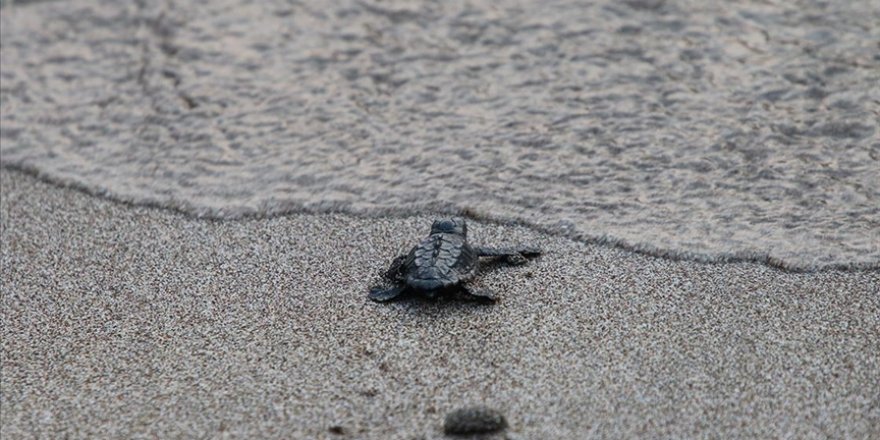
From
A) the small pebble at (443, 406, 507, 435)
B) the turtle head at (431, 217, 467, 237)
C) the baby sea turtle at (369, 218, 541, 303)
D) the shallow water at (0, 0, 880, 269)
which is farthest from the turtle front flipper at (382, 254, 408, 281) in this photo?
the small pebble at (443, 406, 507, 435)

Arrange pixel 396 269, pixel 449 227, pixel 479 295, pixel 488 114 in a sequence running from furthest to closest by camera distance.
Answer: pixel 488 114
pixel 449 227
pixel 396 269
pixel 479 295

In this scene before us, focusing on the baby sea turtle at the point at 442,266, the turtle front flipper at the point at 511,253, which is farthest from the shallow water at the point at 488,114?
the baby sea turtle at the point at 442,266

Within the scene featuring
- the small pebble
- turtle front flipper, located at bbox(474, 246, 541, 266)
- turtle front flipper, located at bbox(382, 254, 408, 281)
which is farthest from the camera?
turtle front flipper, located at bbox(474, 246, 541, 266)

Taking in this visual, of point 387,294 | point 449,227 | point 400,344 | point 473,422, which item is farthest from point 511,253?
point 473,422

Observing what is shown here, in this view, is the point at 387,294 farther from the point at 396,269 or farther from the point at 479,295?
the point at 479,295

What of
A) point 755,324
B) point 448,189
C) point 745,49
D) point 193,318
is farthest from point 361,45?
point 755,324

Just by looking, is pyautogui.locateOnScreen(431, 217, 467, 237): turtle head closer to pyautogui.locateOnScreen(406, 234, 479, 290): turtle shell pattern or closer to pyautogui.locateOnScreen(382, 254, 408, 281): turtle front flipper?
pyautogui.locateOnScreen(406, 234, 479, 290): turtle shell pattern
